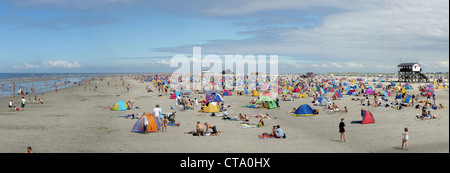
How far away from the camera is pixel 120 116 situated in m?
21.8

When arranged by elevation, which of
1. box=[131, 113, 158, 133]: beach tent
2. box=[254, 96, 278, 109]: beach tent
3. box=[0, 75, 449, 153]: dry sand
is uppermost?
box=[254, 96, 278, 109]: beach tent

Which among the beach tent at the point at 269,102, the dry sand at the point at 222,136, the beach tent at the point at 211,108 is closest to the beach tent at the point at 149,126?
the dry sand at the point at 222,136

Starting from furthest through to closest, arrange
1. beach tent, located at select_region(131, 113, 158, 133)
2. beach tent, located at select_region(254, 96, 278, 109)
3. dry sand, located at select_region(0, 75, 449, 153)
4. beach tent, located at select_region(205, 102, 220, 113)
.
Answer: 1. beach tent, located at select_region(254, 96, 278, 109)
2. beach tent, located at select_region(205, 102, 220, 113)
3. beach tent, located at select_region(131, 113, 158, 133)
4. dry sand, located at select_region(0, 75, 449, 153)

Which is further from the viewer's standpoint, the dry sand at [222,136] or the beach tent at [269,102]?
the beach tent at [269,102]

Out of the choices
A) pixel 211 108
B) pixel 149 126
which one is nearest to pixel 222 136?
pixel 149 126

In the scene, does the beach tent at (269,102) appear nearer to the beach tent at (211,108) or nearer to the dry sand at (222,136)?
the dry sand at (222,136)

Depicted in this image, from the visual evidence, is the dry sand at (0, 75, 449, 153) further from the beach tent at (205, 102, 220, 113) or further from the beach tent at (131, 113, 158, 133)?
the beach tent at (205, 102, 220, 113)

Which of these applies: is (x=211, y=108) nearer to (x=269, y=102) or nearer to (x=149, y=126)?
(x=269, y=102)

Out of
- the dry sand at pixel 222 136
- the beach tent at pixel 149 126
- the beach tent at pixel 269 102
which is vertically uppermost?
the beach tent at pixel 269 102

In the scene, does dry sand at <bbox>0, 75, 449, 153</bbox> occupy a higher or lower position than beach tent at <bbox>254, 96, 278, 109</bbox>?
lower

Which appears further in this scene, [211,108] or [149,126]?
[211,108]

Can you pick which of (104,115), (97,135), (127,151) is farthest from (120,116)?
(127,151)

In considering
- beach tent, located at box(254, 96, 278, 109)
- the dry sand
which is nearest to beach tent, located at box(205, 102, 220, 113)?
the dry sand
